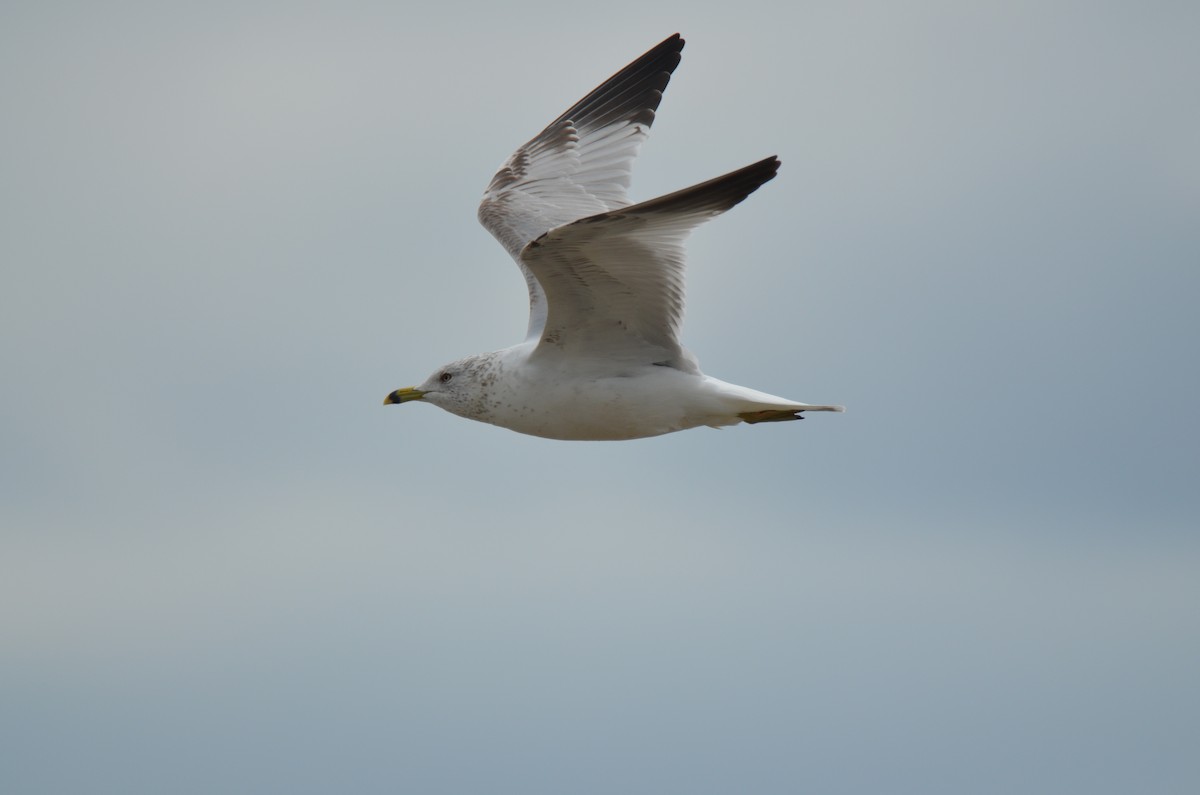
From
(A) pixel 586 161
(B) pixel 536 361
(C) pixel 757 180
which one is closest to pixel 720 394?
(B) pixel 536 361

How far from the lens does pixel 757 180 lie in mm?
8289

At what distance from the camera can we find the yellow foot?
9.90 metres

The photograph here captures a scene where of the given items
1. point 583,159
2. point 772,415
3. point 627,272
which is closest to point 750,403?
point 772,415

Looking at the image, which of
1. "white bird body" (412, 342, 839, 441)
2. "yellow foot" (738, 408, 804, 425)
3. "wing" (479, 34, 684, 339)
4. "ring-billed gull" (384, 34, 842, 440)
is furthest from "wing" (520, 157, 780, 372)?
"wing" (479, 34, 684, 339)

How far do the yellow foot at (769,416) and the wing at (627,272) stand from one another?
19.3 inches

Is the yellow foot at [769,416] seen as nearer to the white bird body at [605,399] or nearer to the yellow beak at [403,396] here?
the white bird body at [605,399]

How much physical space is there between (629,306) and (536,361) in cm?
75

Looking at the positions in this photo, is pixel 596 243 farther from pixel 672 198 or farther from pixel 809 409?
pixel 809 409

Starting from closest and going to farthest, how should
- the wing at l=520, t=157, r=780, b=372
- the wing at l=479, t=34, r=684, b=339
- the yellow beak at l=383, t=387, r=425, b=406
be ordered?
the wing at l=520, t=157, r=780, b=372, the yellow beak at l=383, t=387, r=425, b=406, the wing at l=479, t=34, r=684, b=339

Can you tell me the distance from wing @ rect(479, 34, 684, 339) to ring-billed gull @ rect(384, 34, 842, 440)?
121 cm

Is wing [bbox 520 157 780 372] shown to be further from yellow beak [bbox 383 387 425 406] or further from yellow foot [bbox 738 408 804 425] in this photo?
yellow beak [bbox 383 387 425 406]

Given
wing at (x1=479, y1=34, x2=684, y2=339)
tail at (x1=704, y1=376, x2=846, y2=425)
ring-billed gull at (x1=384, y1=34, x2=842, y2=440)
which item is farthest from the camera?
wing at (x1=479, y1=34, x2=684, y2=339)

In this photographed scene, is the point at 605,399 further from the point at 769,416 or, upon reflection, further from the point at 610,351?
the point at 769,416

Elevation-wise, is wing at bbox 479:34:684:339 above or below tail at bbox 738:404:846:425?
above
